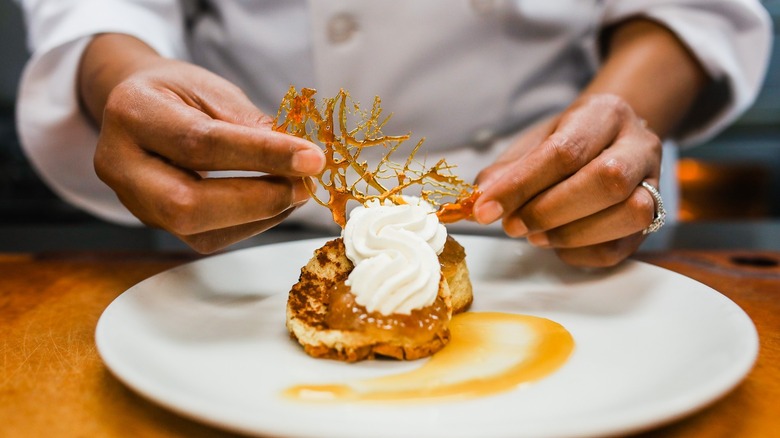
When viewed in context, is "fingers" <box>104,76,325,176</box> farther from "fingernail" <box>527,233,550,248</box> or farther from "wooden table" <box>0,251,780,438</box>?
"fingernail" <box>527,233,550,248</box>

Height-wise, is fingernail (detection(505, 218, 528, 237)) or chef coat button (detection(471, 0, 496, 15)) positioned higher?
chef coat button (detection(471, 0, 496, 15))

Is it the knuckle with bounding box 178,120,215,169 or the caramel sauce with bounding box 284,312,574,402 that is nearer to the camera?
the caramel sauce with bounding box 284,312,574,402

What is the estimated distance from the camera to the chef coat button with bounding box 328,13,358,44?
1.81 m

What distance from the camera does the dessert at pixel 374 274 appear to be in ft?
3.45

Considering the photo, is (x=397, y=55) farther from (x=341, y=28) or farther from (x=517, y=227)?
(x=517, y=227)

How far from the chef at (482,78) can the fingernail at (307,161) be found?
247 mm

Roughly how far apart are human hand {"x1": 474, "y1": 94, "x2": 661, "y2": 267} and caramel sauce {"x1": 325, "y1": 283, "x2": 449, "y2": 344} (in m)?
0.28

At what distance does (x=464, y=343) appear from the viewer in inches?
43.8

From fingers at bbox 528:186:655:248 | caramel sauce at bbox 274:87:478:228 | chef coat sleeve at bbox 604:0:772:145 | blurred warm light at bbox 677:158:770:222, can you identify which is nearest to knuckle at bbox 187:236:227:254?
caramel sauce at bbox 274:87:478:228

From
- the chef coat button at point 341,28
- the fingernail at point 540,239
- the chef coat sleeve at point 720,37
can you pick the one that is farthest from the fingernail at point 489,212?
the chef coat sleeve at point 720,37

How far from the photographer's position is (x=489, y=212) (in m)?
1.27

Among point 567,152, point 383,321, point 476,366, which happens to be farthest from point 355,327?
point 567,152

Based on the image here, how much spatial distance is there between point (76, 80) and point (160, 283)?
0.77 meters

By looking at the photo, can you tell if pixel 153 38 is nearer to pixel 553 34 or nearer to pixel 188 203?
pixel 188 203
